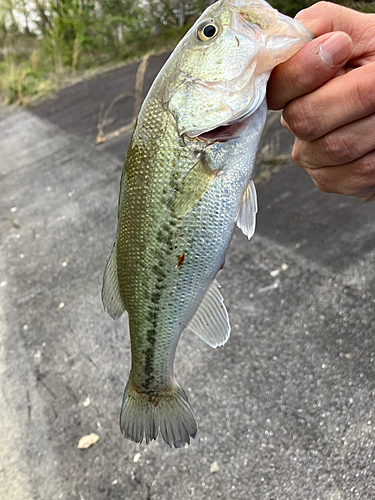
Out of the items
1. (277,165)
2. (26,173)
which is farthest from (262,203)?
(26,173)

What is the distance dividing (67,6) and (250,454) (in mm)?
19869

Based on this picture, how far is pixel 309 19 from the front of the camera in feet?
4.48

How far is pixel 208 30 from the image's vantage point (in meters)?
1.34

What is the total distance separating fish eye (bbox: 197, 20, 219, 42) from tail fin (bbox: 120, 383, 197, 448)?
1439 millimetres

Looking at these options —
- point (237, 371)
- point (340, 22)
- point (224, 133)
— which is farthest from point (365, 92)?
point (237, 371)

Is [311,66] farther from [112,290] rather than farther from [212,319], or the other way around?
[112,290]

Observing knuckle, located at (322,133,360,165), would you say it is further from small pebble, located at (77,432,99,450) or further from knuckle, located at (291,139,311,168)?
small pebble, located at (77,432,99,450)

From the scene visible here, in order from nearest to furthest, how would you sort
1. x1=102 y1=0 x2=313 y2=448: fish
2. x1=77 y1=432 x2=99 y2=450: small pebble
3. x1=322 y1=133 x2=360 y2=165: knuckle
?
x1=102 y1=0 x2=313 y2=448: fish → x1=322 y1=133 x2=360 y2=165: knuckle → x1=77 y1=432 x2=99 y2=450: small pebble

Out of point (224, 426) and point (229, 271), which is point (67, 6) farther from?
point (224, 426)

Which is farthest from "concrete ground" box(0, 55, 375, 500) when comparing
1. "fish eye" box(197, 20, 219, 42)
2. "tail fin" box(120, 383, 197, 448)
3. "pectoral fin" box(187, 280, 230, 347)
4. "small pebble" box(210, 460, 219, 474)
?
"fish eye" box(197, 20, 219, 42)

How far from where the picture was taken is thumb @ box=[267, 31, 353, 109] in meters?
1.18

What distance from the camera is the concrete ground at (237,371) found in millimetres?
2318

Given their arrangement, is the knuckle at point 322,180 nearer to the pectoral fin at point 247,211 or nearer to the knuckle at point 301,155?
the knuckle at point 301,155

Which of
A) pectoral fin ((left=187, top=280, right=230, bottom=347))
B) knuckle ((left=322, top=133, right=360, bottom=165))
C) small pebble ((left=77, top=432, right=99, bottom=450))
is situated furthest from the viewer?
small pebble ((left=77, top=432, right=99, bottom=450))
